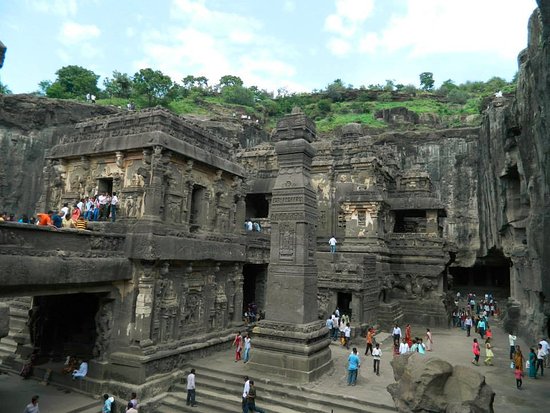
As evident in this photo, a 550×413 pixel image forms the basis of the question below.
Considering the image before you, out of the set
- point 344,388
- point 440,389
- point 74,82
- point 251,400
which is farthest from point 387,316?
point 74,82

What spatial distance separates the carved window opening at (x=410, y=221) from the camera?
28547 mm

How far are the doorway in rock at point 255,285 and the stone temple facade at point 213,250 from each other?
9cm

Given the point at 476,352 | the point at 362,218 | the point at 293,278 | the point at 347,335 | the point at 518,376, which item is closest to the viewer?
the point at 293,278

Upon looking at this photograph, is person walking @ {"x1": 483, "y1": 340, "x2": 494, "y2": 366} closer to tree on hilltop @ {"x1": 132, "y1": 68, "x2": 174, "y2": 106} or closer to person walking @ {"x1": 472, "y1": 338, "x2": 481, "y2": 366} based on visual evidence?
person walking @ {"x1": 472, "y1": 338, "x2": 481, "y2": 366}

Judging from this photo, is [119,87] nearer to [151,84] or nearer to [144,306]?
[151,84]

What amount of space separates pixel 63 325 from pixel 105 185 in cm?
546

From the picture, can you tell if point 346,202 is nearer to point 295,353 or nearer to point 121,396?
point 295,353

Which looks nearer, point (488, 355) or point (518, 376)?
point (518, 376)

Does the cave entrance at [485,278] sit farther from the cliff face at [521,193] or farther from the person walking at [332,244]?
the person walking at [332,244]

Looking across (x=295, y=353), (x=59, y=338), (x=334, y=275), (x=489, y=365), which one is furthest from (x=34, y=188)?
(x=489, y=365)

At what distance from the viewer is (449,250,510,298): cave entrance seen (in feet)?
123

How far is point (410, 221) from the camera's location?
29703 millimetres

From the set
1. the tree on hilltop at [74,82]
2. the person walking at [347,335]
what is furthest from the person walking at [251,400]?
the tree on hilltop at [74,82]

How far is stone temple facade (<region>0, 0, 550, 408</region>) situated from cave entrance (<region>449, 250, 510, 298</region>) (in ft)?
50.1
